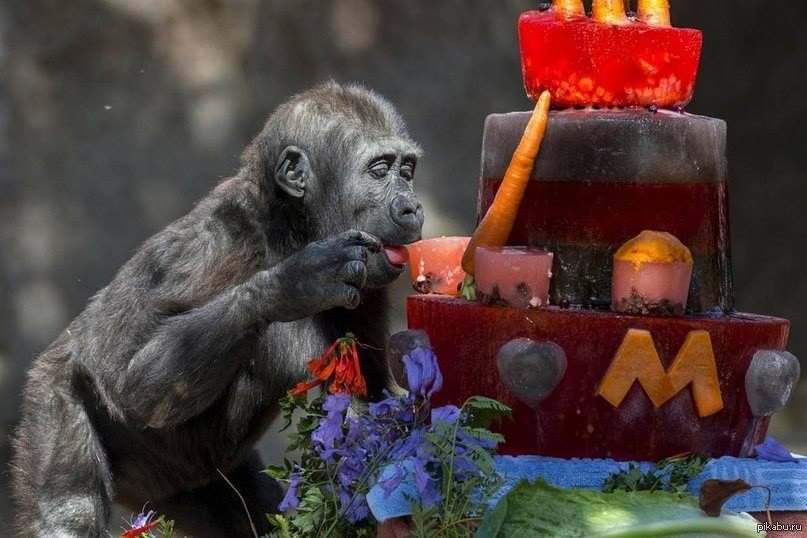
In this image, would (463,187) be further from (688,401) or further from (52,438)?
(688,401)

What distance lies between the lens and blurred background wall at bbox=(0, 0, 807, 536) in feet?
23.7

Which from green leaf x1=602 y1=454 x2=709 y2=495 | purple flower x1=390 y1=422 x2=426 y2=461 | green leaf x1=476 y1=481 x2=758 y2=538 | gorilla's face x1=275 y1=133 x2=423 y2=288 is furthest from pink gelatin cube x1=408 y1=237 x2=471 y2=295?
green leaf x1=476 y1=481 x2=758 y2=538

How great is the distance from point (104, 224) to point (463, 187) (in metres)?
2.28

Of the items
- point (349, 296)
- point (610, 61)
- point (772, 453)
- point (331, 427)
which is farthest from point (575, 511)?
point (610, 61)

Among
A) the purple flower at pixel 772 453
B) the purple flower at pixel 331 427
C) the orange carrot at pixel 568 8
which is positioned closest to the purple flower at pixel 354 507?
the purple flower at pixel 331 427

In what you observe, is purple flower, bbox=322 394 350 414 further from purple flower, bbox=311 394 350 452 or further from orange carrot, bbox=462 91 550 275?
orange carrot, bbox=462 91 550 275

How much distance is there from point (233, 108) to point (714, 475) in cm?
477

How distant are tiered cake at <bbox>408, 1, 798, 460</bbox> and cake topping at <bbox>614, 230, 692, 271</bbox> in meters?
0.13

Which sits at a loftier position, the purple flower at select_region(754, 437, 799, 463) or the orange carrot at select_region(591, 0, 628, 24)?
the orange carrot at select_region(591, 0, 628, 24)

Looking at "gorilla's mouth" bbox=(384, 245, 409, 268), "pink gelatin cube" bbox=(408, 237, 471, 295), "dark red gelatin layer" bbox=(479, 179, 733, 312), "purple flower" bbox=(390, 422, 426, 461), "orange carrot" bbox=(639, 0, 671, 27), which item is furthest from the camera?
"gorilla's mouth" bbox=(384, 245, 409, 268)

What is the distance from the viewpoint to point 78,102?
7.25 m

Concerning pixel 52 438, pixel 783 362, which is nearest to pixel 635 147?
pixel 783 362

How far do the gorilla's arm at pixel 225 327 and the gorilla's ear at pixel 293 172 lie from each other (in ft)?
1.44

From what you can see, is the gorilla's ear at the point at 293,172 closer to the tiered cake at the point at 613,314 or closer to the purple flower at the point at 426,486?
the tiered cake at the point at 613,314
